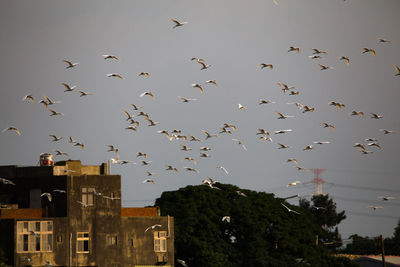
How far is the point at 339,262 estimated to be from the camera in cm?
9850

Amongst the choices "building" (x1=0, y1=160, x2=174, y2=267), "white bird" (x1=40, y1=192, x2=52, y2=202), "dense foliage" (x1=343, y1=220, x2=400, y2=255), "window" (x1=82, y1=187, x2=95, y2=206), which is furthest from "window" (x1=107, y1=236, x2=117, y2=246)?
"dense foliage" (x1=343, y1=220, x2=400, y2=255)

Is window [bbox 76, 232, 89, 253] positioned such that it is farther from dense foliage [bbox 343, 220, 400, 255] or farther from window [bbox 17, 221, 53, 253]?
dense foliage [bbox 343, 220, 400, 255]

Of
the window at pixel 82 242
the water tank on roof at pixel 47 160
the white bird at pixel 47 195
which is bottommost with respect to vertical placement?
the window at pixel 82 242

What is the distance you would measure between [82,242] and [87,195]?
423 centimetres

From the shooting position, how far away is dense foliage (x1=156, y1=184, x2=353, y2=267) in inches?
3595

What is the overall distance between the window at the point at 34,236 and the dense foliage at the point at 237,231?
15.8 m

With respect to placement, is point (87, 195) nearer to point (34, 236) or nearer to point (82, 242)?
point (82, 242)

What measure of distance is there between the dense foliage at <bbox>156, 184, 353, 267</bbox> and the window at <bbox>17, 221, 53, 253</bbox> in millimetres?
15778

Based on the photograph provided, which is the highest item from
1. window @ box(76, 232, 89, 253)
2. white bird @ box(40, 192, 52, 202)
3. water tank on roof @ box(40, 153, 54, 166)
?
water tank on roof @ box(40, 153, 54, 166)

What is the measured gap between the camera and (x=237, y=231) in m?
95.1

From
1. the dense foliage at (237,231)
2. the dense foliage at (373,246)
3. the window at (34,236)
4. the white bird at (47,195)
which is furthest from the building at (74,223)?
the dense foliage at (373,246)

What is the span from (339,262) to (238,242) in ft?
39.3

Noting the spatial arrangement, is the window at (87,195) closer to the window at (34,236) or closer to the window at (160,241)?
the window at (34,236)

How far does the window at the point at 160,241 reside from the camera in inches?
3408
